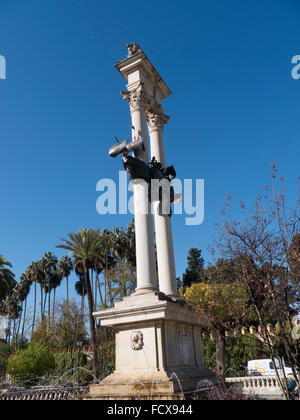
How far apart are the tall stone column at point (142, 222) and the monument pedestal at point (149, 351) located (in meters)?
0.59

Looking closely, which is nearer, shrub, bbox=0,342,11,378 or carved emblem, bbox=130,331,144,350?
carved emblem, bbox=130,331,144,350

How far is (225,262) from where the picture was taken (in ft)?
33.1

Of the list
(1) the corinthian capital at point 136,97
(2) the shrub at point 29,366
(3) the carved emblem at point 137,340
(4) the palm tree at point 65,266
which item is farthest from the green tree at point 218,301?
(4) the palm tree at point 65,266

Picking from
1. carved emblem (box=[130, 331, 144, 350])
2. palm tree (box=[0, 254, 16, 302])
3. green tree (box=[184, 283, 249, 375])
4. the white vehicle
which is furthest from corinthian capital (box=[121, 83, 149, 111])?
palm tree (box=[0, 254, 16, 302])

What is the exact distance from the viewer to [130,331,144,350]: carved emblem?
8.79 meters

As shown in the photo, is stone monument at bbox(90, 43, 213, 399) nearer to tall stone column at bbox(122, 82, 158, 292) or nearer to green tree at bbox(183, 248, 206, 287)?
tall stone column at bbox(122, 82, 158, 292)

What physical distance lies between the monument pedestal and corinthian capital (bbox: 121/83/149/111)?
22.9 feet

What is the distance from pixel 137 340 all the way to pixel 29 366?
821 inches

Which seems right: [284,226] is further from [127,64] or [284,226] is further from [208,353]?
[208,353]

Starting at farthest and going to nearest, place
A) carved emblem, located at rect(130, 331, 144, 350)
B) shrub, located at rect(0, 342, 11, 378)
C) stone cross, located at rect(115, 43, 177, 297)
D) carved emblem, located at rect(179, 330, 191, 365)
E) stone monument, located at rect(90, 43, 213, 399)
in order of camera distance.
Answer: shrub, located at rect(0, 342, 11, 378) → stone cross, located at rect(115, 43, 177, 297) → carved emblem, located at rect(179, 330, 191, 365) → carved emblem, located at rect(130, 331, 144, 350) → stone monument, located at rect(90, 43, 213, 399)

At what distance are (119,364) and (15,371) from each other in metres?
20.7

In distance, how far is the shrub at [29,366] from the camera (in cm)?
2534

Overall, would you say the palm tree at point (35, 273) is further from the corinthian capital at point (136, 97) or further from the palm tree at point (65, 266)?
the corinthian capital at point (136, 97)
